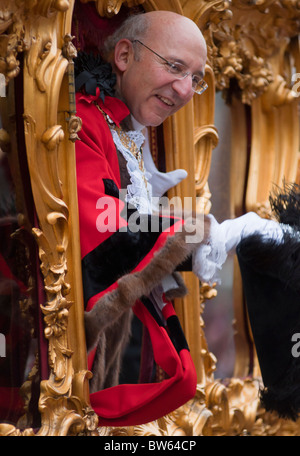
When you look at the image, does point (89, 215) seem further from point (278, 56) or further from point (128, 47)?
point (278, 56)

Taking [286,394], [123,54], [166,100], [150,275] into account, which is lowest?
[286,394]

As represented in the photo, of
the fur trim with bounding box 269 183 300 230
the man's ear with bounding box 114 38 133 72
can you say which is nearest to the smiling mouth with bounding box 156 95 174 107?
the man's ear with bounding box 114 38 133 72

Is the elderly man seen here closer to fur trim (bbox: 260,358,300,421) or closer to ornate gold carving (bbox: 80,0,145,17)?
ornate gold carving (bbox: 80,0,145,17)

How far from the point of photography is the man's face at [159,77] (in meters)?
1.83

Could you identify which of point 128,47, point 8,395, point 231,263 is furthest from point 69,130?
point 231,263

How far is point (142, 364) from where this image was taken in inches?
81.0

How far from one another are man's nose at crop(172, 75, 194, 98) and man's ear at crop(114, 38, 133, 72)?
0.13 metres

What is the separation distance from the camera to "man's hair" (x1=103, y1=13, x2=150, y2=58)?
6.15 ft

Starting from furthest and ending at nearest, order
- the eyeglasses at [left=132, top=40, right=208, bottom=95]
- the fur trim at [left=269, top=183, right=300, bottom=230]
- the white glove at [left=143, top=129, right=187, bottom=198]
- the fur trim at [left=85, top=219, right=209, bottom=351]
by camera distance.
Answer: the white glove at [left=143, top=129, right=187, bottom=198] → the eyeglasses at [left=132, top=40, right=208, bottom=95] → the fur trim at [left=269, top=183, right=300, bottom=230] → the fur trim at [left=85, top=219, right=209, bottom=351]

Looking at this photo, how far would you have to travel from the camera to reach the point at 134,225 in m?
1.69

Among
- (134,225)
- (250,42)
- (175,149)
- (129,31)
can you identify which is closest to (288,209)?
(134,225)

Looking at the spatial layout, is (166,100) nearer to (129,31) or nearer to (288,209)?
(129,31)

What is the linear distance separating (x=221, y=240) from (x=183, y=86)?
39 cm

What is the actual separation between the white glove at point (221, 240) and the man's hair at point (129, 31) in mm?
466
